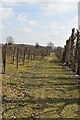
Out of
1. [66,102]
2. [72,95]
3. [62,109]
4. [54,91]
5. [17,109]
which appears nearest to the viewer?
[17,109]

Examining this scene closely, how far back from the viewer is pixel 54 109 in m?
10.9

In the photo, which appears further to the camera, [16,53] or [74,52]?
[16,53]

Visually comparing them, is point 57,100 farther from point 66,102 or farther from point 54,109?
point 54,109

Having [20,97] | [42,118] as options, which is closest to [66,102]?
[20,97]

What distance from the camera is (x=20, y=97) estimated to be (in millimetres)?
13062

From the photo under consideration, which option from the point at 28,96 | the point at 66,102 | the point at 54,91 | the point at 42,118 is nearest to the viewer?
the point at 42,118

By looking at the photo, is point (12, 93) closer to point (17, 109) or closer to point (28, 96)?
point (28, 96)

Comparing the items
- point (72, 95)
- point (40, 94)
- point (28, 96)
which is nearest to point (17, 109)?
point (28, 96)

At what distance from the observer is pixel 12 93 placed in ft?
46.0

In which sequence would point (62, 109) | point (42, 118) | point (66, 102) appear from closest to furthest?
point (42, 118)
point (62, 109)
point (66, 102)

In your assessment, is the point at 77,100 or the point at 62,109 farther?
the point at 77,100

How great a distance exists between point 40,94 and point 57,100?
172cm

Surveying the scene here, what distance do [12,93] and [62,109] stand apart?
158 inches

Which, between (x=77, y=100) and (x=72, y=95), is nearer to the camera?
(x=77, y=100)
